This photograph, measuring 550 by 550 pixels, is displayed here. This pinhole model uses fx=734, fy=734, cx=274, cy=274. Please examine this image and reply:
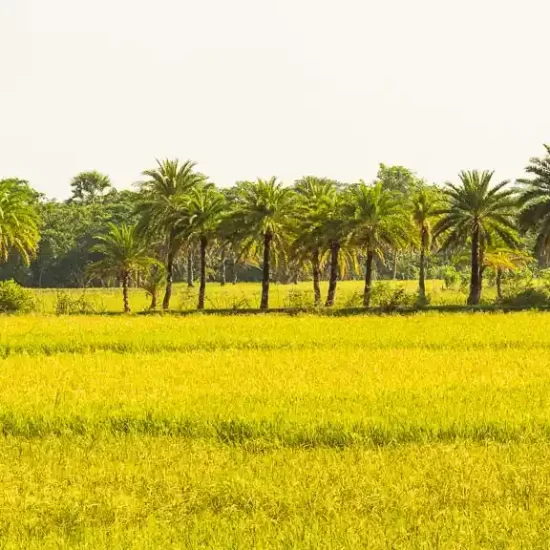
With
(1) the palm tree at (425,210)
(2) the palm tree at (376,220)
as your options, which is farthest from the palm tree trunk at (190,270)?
(2) the palm tree at (376,220)

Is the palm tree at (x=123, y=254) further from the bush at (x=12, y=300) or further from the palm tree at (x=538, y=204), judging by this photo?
the palm tree at (x=538, y=204)

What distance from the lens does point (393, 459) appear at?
10.6 meters

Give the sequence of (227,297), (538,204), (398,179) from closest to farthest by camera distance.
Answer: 1. (538,204)
2. (227,297)
3. (398,179)

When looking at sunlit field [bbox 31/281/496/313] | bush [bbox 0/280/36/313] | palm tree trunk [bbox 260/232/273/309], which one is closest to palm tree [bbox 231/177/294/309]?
palm tree trunk [bbox 260/232/273/309]

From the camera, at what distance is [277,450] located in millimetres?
11273

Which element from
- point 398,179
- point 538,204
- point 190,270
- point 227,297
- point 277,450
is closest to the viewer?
point 277,450

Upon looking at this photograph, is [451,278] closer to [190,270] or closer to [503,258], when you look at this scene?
[503,258]

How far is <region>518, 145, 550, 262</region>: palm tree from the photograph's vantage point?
4520 centimetres

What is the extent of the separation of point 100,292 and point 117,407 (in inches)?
2162

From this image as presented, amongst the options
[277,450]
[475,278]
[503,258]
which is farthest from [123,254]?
[277,450]

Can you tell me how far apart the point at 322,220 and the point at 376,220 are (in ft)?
12.0

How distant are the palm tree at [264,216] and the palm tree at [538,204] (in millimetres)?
14873

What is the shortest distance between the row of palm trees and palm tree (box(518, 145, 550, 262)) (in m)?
0.06

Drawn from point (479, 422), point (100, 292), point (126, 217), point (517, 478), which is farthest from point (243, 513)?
point (126, 217)
